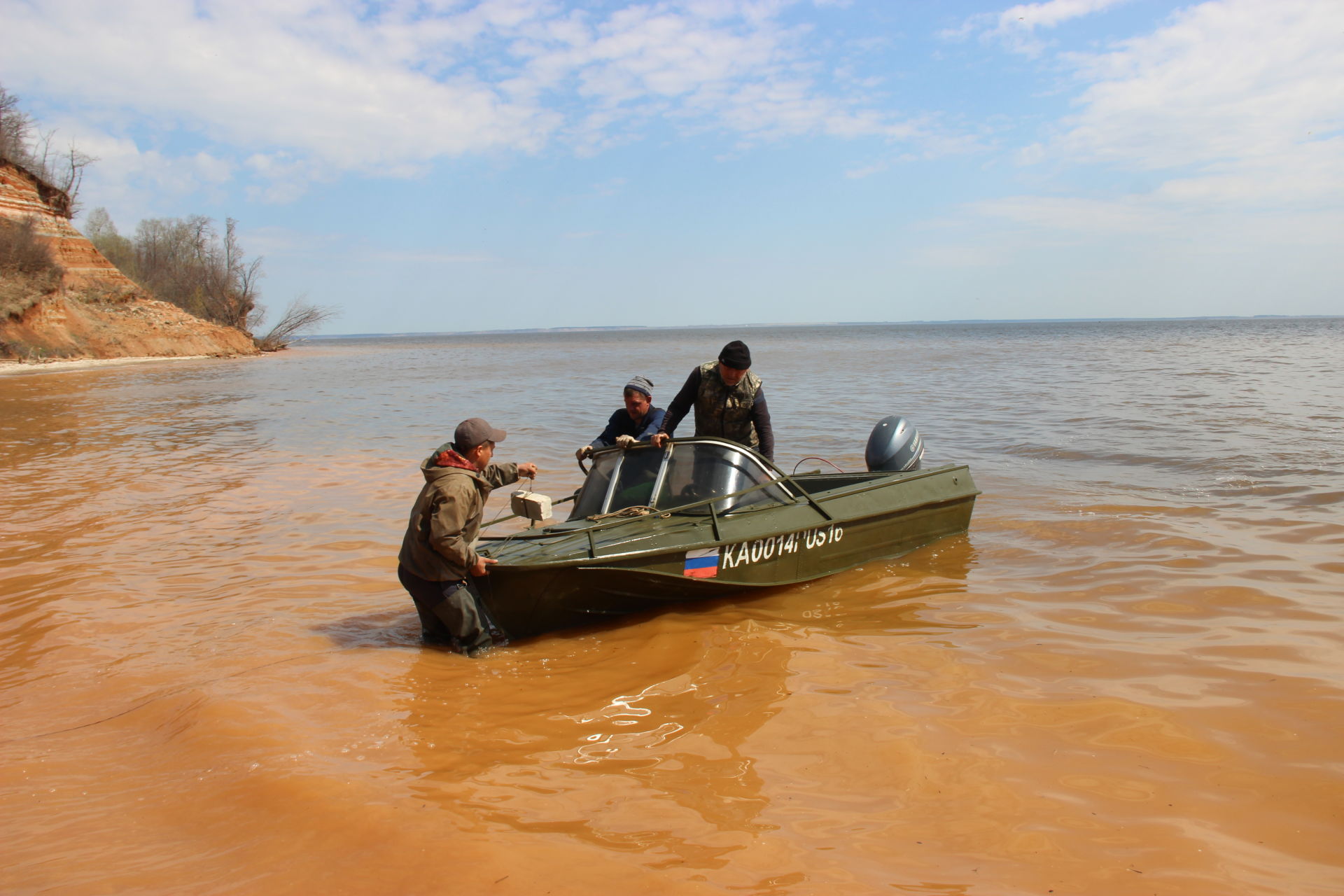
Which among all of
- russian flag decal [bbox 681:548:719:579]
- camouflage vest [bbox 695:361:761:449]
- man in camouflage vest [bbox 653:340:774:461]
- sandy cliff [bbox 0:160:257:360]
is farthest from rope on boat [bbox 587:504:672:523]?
sandy cliff [bbox 0:160:257:360]

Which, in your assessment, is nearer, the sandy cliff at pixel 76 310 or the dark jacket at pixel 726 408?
the dark jacket at pixel 726 408

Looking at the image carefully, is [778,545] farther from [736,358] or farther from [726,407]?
[736,358]

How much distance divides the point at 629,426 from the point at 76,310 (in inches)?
1651

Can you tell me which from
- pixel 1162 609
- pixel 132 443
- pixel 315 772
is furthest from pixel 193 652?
pixel 132 443

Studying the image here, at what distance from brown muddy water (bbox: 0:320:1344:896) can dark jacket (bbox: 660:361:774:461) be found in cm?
144

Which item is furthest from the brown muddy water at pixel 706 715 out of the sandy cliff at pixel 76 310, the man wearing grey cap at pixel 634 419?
the sandy cliff at pixel 76 310

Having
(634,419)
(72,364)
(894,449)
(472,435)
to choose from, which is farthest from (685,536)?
(72,364)

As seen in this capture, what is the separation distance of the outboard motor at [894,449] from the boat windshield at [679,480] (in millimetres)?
2100

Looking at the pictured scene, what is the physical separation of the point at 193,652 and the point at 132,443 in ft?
40.5

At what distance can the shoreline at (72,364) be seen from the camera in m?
30.9

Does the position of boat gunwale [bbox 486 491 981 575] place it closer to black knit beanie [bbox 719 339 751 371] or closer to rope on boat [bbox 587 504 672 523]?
rope on boat [bbox 587 504 672 523]

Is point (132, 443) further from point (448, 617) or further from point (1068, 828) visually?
point (1068, 828)

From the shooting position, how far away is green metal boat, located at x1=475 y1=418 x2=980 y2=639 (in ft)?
18.7

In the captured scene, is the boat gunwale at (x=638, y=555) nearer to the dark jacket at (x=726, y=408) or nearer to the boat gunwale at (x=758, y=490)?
the boat gunwale at (x=758, y=490)
